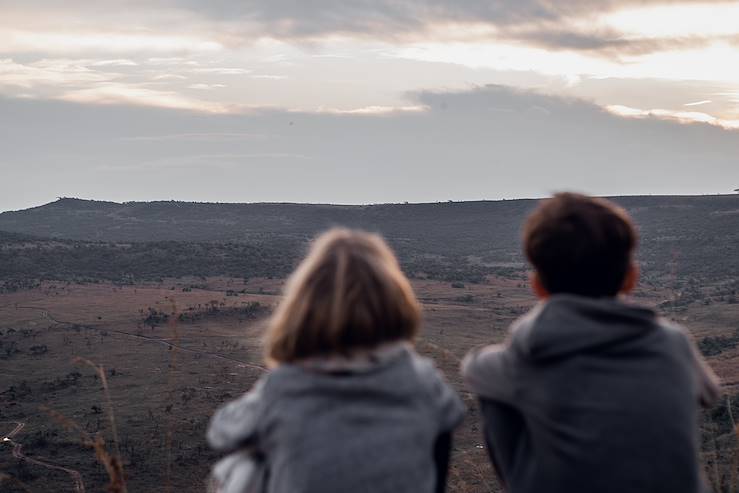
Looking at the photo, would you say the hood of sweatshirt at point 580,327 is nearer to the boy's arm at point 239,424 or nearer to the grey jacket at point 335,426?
the grey jacket at point 335,426

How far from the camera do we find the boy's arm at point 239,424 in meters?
2.17

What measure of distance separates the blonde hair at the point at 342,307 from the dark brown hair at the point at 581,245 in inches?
16.8

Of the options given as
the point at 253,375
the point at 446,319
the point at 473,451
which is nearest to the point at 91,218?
the point at 446,319

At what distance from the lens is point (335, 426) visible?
2143mm

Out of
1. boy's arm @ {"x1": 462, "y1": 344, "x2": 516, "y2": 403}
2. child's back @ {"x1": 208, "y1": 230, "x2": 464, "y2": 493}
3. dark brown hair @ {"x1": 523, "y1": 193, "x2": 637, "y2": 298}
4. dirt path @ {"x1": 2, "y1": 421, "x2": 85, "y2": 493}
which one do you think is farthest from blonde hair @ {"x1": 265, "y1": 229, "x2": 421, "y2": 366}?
dirt path @ {"x1": 2, "y1": 421, "x2": 85, "y2": 493}

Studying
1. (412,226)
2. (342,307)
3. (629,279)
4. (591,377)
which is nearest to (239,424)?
(342,307)

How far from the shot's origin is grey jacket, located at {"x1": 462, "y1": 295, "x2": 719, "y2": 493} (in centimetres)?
222

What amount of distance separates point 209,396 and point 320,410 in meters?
10.6


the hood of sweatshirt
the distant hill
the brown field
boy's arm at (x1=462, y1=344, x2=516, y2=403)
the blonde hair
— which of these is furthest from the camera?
the distant hill

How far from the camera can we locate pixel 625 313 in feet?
7.47

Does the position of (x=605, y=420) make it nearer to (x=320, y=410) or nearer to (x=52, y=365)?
(x=320, y=410)

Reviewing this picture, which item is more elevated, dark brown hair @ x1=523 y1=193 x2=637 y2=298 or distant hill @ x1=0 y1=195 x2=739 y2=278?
dark brown hair @ x1=523 y1=193 x2=637 y2=298

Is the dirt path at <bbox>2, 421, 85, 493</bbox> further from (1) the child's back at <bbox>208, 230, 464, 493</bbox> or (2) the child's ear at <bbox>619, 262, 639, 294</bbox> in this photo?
(2) the child's ear at <bbox>619, 262, 639, 294</bbox>

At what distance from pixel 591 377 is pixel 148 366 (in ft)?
43.2
